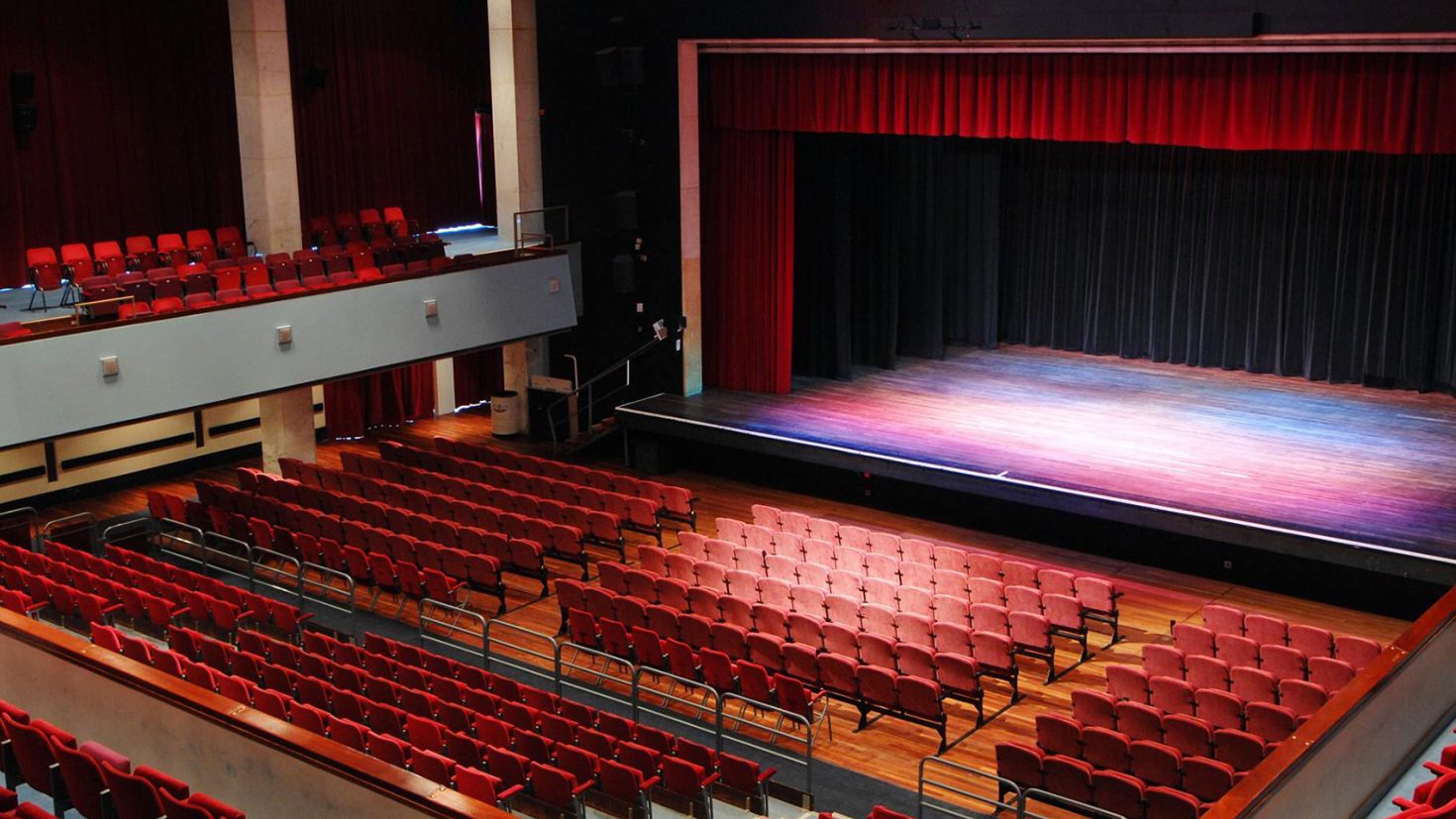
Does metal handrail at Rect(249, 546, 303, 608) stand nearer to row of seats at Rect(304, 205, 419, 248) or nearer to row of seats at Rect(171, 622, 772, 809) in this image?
row of seats at Rect(171, 622, 772, 809)

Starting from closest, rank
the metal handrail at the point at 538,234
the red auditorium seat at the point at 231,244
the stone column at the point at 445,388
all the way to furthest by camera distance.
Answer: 1. the red auditorium seat at the point at 231,244
2. the metal handrail at the point at 538,234
3. the stone column at the point at 445,388

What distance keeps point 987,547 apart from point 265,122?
849 centimetres

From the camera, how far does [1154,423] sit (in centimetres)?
1545

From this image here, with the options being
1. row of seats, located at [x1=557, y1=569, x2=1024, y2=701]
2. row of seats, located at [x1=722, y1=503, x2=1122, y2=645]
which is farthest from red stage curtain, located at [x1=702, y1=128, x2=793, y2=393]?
row of seats, located at [x1=557, y1=569, x2=1024, y2=701]

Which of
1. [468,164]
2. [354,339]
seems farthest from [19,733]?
[468,164]

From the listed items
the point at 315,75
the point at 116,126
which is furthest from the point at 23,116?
the point at 315,75

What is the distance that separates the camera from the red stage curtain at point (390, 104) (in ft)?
60.1

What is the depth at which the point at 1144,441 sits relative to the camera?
584 inches

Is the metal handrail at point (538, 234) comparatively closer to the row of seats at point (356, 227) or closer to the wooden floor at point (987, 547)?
the row of seats at point (356, 227)

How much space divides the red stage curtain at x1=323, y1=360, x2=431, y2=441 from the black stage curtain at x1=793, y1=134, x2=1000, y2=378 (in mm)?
5082

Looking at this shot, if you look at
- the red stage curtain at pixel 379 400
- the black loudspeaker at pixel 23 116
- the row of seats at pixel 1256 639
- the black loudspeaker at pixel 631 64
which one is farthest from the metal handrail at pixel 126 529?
the row of seats at pixel 1256 639

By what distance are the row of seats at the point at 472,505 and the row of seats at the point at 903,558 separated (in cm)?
112

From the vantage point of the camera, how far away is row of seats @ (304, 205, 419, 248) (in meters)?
16.9

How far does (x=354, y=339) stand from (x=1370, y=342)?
10.9m
